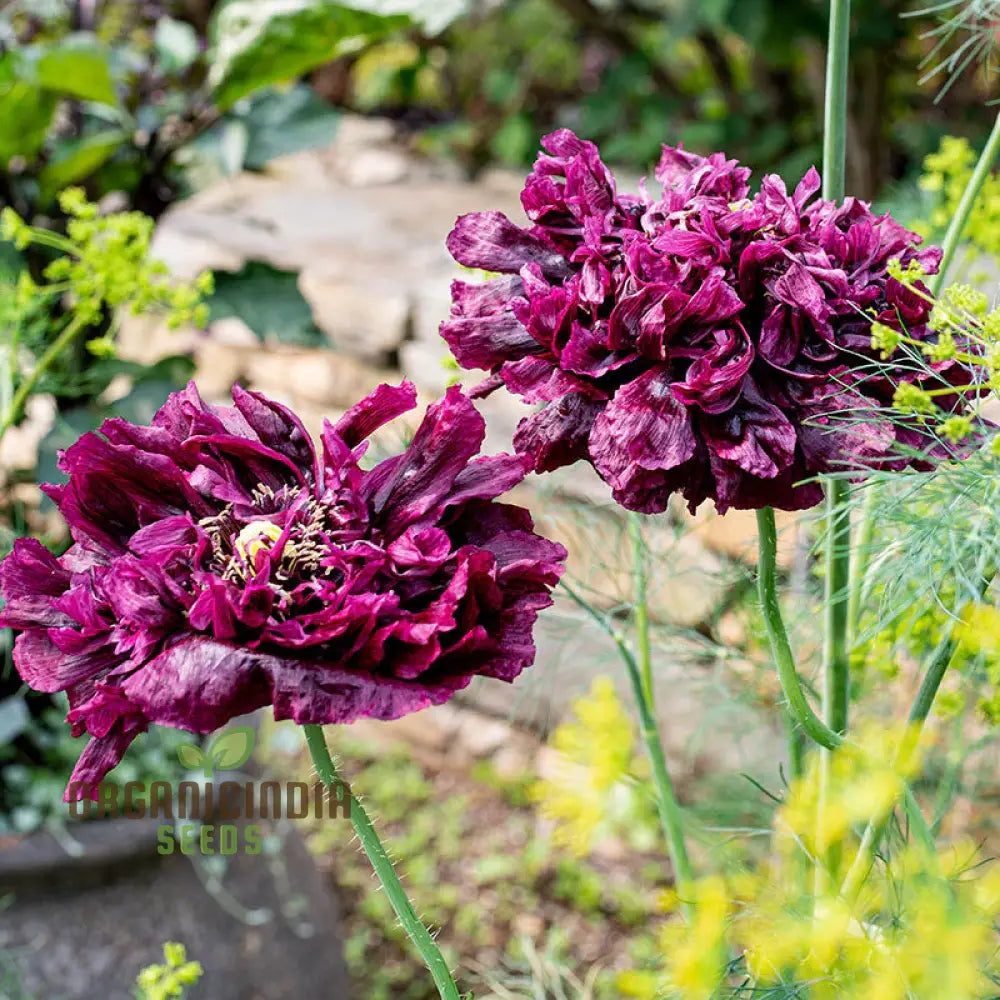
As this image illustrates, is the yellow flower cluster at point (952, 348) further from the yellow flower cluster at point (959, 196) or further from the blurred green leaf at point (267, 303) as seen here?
the blurred green leaf at point (267, 303)

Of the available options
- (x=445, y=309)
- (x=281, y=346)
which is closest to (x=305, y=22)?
(x=445, y=309)

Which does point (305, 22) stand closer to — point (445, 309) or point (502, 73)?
point (445, 309)

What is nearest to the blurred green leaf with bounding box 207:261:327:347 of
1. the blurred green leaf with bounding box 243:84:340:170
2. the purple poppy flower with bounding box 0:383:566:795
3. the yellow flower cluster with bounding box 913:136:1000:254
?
the blurred green leaf with bounding box 243:84:340:170

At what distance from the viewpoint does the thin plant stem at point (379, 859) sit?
0.33 meters

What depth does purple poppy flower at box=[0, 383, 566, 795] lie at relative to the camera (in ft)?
1.01

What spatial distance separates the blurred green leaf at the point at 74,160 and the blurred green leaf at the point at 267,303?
157mm

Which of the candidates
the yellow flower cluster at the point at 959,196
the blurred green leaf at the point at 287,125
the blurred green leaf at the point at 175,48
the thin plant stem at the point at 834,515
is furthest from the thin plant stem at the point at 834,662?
the blurred green leaf at the point at 175,48

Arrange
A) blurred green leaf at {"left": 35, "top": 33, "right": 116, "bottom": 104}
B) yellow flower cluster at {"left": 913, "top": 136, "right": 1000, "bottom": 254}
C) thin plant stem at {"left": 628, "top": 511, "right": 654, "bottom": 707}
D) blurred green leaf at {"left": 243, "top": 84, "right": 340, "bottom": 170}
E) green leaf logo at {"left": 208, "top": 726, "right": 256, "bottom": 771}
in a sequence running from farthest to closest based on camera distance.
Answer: blurred green leaf at {"left": 243, "top": 84, "right": 340, "bottom": 170}
blurred green leaf at {"left": 35, "top": 33, "right": 116, "bottom": 104}
green leaf logo at {"left": 208, "top": 726, "right": 256, "bottom": 771}
yellow flower cluster at {"left": 913, "top": 136, "right": 1000, "bottom": 254}
thin plant stem at {"left": 628, "top": 511, "right": 654, "bottom": 707}

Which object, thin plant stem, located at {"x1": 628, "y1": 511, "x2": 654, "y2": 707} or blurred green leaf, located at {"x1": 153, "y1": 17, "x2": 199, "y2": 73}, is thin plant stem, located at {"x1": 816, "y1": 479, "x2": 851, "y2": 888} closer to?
thin plant stem, located at {"x1": 628, "y1": 511, "x2": 654, "y2": 707}

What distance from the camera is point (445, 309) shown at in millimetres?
1677

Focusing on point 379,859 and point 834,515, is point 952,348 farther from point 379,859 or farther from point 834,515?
point 379,859

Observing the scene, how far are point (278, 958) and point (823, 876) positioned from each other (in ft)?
2.39

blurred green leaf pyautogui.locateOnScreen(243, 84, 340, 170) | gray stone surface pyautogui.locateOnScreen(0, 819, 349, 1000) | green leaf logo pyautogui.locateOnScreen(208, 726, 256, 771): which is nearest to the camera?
green leaf logo pyautogui.locateOnScreen(208, 726, 256, 771)

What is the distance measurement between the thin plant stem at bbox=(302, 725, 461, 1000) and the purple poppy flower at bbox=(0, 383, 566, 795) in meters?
0.03
